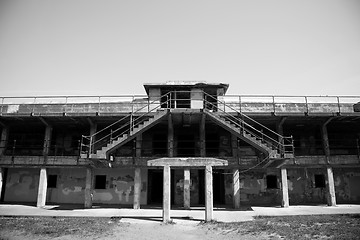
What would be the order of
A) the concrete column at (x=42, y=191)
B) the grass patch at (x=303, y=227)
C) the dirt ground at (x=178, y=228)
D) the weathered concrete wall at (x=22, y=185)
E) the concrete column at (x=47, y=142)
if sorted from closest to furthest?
the grass patch at (x=303, y=227) → the dirt ground at (x=178, y=228) → the concrete column at (x=42, y=191) → the concrete column at (x=47, y=142) → the weathered concrete wall at (x=22, y=185)

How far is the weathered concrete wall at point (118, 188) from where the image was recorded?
19.7m

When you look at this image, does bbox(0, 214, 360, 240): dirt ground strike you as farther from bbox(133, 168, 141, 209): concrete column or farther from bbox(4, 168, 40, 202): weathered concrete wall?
bbox(4, 168, 40, 202): weathered concrete wall

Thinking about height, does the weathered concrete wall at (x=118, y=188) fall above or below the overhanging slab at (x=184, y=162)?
below

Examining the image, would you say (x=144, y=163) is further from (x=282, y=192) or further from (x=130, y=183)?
(x=282, y=192)

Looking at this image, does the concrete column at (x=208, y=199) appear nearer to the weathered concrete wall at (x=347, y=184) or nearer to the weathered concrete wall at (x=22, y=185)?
the weathered concrete wall at (x=347, y=184)

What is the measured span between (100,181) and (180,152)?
6.83m

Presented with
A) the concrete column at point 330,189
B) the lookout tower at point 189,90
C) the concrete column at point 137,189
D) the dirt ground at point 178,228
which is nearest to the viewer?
the dirt ground at point 178,228

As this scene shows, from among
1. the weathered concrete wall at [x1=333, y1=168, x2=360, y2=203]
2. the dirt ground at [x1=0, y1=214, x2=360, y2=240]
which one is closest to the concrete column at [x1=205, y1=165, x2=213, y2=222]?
the dirt ground at [x1=0, y1=214, x2=360, y2=240]

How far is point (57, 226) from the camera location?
11602mm

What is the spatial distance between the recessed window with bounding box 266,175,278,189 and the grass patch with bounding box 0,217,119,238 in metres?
12.6

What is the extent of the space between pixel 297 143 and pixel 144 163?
12790mm

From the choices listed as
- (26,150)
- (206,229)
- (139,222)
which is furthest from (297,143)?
(26,150)

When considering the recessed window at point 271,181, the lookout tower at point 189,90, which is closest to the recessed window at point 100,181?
the lookout tower at point 189,90

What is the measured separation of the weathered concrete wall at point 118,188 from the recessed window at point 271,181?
9.70m
